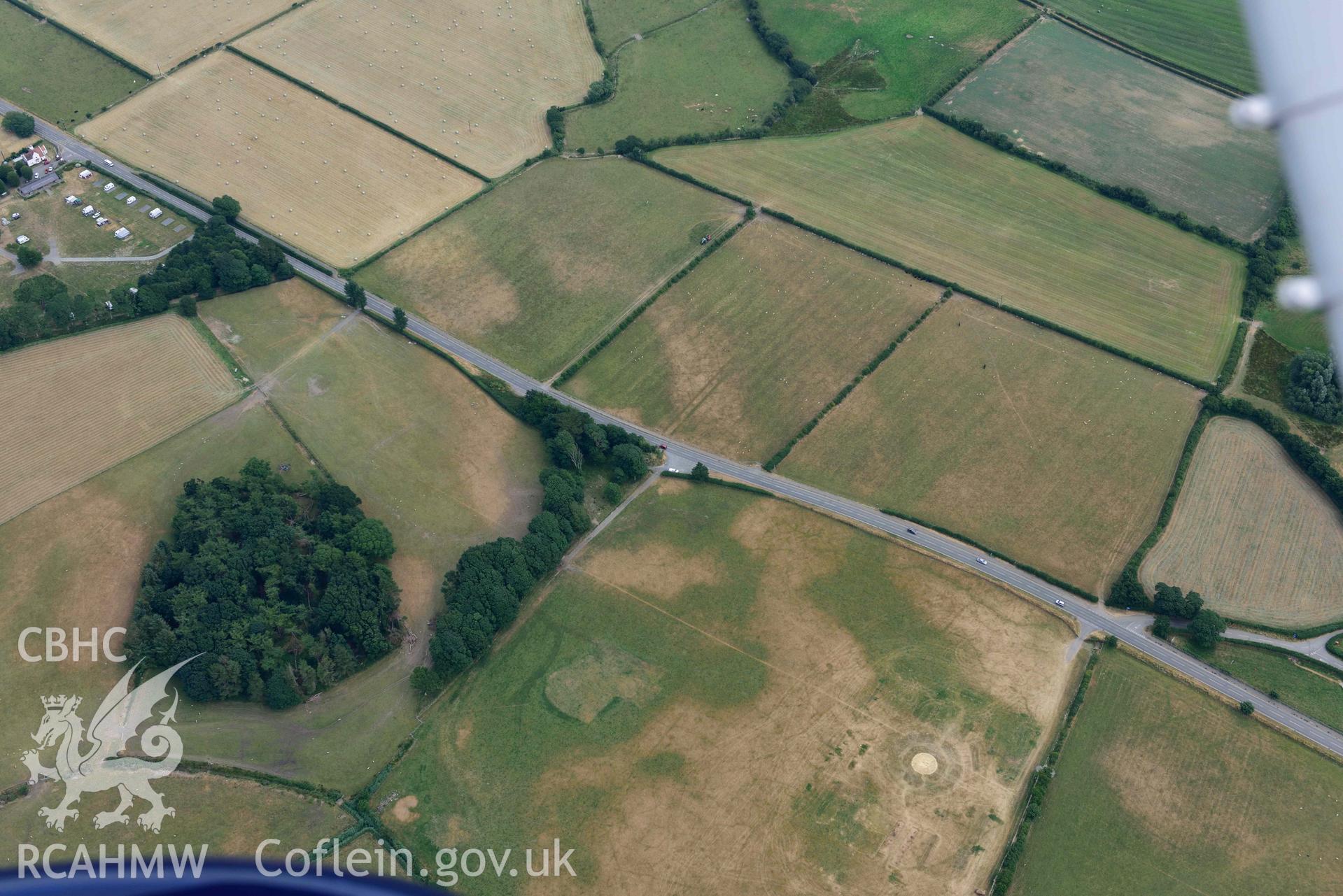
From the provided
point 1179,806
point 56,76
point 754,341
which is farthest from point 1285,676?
point 56,76

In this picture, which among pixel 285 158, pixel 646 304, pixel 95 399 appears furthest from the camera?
pixel 285 158

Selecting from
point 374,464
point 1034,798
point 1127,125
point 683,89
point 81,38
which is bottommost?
point 1034,798

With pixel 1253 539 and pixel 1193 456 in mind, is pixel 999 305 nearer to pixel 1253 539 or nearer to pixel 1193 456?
pixel 1193 456

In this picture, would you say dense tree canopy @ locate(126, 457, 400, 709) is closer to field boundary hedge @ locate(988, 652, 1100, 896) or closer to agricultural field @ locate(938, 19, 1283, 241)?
field boundary hedge @ locate(988, 652, 1100, 896)

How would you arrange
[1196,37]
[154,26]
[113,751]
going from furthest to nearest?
[154,26], [1196,37], [113,751]

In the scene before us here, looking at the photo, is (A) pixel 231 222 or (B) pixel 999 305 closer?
(B) pixel 999 305

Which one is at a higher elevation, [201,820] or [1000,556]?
[1000,556]
